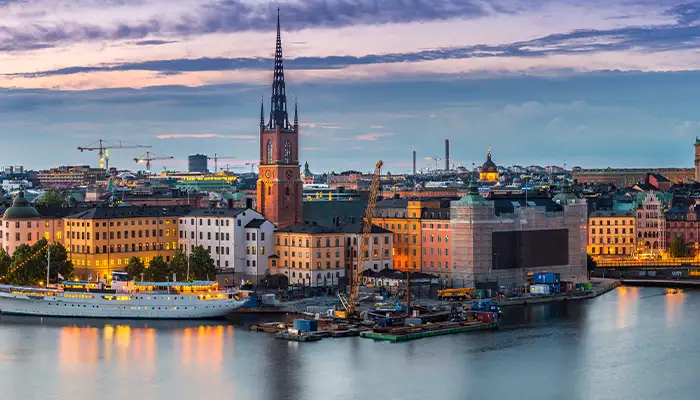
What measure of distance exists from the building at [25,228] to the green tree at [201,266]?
9614mm

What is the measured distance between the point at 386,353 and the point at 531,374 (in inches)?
256

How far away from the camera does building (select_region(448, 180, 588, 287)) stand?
76.7 meters

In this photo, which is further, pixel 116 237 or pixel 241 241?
pixel 116 237

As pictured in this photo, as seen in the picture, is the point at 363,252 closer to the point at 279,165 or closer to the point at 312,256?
the point at 312,256

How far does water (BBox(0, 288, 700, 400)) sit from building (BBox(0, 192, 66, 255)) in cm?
1214

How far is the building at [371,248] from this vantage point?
76.0 metres

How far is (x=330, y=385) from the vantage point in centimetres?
5103

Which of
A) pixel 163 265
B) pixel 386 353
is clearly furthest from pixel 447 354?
pixel 163 265

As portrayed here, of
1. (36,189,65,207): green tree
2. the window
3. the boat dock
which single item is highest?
the window

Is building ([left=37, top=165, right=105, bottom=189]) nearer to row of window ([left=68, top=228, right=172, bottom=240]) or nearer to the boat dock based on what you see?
row of window ([left=68, top=228, right=172, bottom=240])

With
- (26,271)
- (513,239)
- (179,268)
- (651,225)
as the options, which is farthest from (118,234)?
(651,225)

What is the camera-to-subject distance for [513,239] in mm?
78562

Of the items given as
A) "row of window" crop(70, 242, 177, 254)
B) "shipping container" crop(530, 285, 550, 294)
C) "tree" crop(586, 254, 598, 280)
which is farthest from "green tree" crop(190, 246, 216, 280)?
"tree" crop(586, 254, 598, 280)

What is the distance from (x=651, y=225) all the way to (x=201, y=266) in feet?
125
